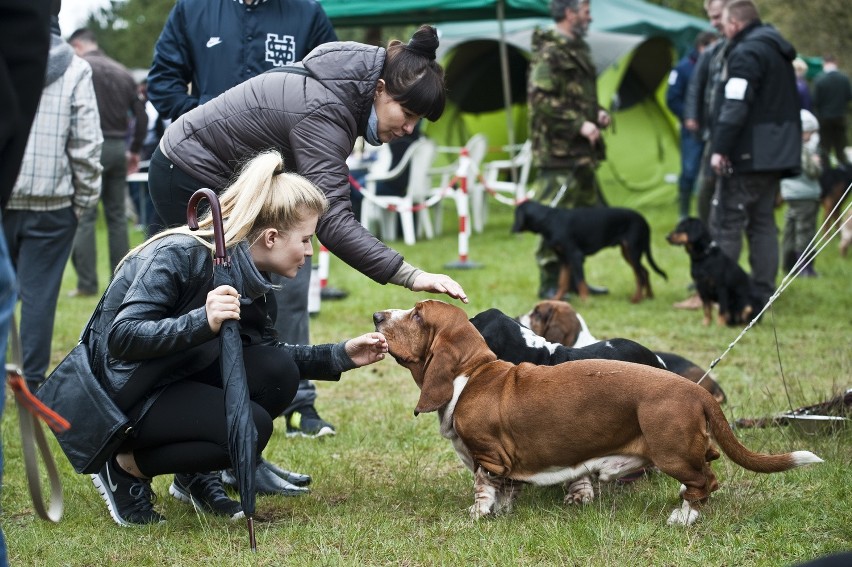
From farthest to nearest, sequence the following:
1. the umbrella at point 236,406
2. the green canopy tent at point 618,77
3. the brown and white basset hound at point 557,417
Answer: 1. the green canopy tent at point 618,77
2. the brown and white basset hound at point 557,417
3. the umbrella at point 236,406

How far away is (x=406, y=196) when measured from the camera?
48.4ft

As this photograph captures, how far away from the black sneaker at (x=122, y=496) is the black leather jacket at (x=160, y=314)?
445 millimetres

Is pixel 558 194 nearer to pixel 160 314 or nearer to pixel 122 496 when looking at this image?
pixel 122 496

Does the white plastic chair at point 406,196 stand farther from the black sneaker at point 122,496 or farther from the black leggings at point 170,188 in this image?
the black sneaker at point 122,496

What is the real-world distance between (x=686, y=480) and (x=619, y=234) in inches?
259

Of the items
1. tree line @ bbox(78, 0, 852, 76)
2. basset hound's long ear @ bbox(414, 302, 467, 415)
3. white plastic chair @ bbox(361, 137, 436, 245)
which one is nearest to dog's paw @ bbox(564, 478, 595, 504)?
basset hound's long ear @ bbox(414, 302, 467, 415)

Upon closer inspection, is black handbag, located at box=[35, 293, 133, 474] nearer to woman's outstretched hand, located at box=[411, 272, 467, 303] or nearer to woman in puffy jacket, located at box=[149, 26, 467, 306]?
woman in puffy jacket, located at box=[149, 26, 467, 306]

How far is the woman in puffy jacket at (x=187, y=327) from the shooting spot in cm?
345

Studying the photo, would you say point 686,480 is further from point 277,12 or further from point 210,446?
point 277,12

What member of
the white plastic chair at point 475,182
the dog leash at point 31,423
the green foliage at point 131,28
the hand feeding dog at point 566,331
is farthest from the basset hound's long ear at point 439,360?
the green foliage at point 131,28

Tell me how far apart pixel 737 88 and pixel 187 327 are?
6.05m

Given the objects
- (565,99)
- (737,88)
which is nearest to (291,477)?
(737,88)

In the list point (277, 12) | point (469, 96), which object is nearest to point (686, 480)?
point (277, 12)

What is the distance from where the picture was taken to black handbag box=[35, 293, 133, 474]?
11.4 feet
